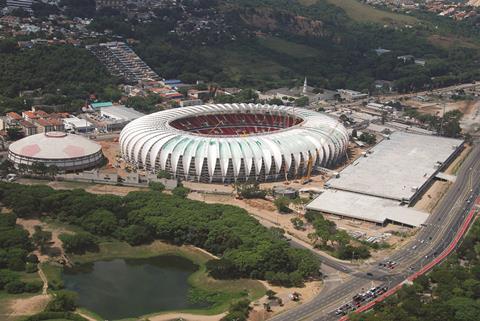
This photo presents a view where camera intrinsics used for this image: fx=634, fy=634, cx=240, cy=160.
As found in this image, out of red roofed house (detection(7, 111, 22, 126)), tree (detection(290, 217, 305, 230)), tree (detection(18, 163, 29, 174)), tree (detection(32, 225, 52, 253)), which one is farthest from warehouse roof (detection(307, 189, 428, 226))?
red roofed house (detection(7, 111, 22, 126))

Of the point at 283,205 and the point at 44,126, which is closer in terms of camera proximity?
the point at 283,205

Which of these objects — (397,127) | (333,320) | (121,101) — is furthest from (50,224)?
(397,127)

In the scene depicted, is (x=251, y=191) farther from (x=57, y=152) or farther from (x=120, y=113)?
(x=120, y=113)

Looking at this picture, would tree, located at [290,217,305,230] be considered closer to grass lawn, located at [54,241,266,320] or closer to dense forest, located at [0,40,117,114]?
grass lawn, located at [54,241,266,320]

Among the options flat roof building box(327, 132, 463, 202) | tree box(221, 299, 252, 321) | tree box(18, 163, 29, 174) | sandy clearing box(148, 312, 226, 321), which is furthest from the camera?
tree box(18, 163, 29, 174)

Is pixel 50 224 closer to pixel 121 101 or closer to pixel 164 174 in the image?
pixel 164 174

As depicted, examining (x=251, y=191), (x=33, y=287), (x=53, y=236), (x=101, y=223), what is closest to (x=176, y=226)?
(x=101, y=223)
